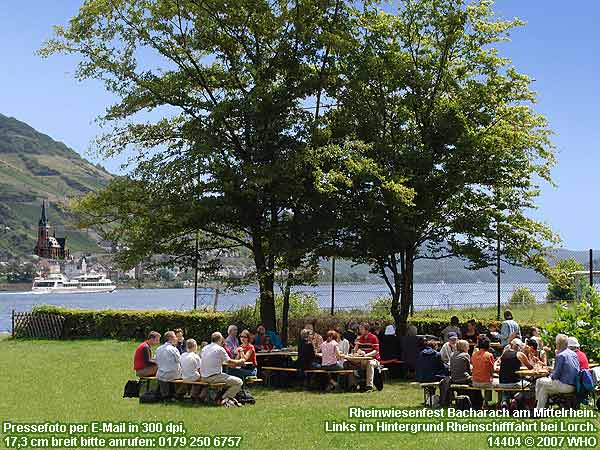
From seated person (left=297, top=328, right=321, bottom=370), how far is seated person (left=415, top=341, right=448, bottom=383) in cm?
286

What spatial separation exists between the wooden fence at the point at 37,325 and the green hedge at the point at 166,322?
0.27m

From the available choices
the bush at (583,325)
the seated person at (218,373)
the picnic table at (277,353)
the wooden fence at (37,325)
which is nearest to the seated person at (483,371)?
the bush at (583,325)

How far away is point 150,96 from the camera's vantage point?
24.3m

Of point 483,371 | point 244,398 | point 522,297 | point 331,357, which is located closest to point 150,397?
point 244,398

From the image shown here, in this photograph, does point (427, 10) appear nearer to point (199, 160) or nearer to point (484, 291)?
point (199, 160)

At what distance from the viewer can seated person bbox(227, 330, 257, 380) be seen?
57.4 ft

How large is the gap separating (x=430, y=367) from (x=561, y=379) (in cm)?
342

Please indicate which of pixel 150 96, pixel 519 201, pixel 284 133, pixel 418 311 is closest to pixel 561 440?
pixel 519 201

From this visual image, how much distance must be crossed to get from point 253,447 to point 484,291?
19084 mm

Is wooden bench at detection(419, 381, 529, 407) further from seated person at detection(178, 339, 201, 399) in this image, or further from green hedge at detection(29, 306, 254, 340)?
green hedge at detection(29, 306, 254, 340)

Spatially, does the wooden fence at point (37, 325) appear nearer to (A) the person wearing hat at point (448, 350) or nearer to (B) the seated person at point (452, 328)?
(B) the seated person at point (452, 328)

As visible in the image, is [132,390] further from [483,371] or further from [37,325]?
[37,325]

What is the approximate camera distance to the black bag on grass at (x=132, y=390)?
1659 cm

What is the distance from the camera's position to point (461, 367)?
608 inches
